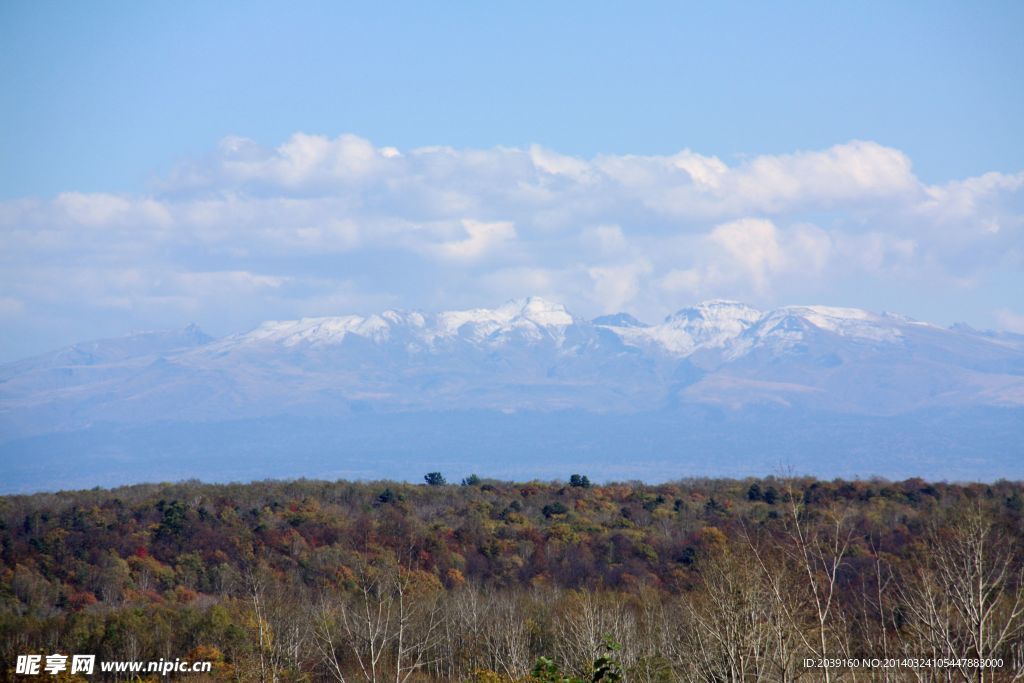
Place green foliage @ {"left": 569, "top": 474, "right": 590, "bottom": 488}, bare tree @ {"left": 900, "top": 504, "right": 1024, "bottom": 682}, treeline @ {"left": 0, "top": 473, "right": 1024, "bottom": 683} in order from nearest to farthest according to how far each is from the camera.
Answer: bare tree @ {"left": 900, "top": 504, "right": 1024, "bottom": 682} → treeline @ {"left": 0, "top": 473, "right": 1024, "bottom": 683} → green foliage @ {"left": 569, "top": 474, "right": 590, "bottom": 488}

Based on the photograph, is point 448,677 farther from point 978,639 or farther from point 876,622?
point 978,639

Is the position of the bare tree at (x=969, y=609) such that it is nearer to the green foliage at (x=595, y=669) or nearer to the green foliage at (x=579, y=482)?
the green foliage at (x=595, y=669)

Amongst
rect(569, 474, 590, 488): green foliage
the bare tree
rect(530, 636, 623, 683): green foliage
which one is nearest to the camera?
rect(530, 636, 623, 683): green foliage

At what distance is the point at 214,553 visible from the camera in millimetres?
69938

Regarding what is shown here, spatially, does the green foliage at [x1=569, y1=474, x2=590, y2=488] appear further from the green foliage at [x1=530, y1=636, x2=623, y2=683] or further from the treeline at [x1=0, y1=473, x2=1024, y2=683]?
the green foliage at [x1=530, y1=636, x2=623, y2=683]

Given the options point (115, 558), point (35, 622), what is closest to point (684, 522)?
point (115, 558)

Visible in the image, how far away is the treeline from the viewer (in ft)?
106

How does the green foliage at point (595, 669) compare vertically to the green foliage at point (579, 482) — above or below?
below

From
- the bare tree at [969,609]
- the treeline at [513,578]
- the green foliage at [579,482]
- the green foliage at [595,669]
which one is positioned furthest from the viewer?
the green foliage at [579,482]

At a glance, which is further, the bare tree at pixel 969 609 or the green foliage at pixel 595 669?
the bare tree at pixel 969 609

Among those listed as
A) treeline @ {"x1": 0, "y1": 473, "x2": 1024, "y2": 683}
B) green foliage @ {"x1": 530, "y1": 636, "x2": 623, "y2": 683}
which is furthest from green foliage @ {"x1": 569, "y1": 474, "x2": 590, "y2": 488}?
green foliage @ {"x1": 530, "y1": 636, "x2": 623, "y2": 683}

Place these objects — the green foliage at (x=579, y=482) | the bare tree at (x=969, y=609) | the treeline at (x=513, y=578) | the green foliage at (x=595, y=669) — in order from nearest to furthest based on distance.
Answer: the green foliage at (x=595, y=669), the bare tree at (x=969, y=609), the treeline at (x=513, y=578), the green foliage at (x=579, y=482)

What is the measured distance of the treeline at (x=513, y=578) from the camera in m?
32.4

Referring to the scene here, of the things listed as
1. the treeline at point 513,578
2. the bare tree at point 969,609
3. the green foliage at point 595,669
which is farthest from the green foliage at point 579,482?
the green foliage at point 595,669
